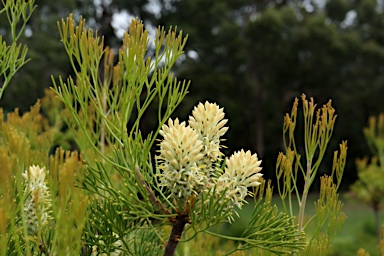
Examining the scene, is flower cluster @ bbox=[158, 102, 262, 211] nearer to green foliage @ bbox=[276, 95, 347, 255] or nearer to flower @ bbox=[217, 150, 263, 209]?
flower @ bbox=[217, 150, 263, 209]

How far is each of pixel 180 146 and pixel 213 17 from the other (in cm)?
1867

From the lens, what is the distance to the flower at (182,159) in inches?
27.0

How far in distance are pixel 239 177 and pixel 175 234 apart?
123 mm

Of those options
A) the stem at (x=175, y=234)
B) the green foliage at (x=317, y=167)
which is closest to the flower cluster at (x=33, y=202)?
the stem at (x=175, y=234)

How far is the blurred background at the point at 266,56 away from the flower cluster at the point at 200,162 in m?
16.1

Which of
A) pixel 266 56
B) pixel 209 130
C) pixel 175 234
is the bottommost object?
pixel 175 234

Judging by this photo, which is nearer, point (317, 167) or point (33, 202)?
point (33, 202)

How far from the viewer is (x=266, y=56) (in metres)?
19.2

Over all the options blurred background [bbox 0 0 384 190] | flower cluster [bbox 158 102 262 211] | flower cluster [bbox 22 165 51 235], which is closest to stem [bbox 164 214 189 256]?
flower cluster [bbox 158 102 262 211]

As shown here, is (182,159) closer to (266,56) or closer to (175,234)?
(175,234)

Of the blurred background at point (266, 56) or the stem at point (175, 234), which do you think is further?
the blurred background at point (266, 56)

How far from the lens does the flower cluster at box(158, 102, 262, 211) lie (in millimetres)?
689

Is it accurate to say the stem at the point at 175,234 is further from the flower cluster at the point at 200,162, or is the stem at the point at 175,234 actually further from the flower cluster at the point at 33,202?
the flower cluster at the point at 33,202

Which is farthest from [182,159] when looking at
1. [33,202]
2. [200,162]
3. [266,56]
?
[266,56]
